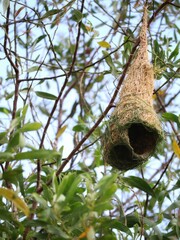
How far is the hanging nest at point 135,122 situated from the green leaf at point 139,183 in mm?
64

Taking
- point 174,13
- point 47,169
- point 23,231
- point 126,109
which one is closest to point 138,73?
point 126,109

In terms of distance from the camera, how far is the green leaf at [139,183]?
1.89 m

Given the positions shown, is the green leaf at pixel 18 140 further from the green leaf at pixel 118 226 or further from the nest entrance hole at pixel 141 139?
the nest entrance hole at pixel 141 139

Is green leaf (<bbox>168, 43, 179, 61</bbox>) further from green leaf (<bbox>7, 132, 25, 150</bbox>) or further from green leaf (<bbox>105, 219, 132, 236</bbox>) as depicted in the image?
green leaf (<bbox>7, 132, 25, 150</bbox>)

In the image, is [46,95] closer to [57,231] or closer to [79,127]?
[79,127]

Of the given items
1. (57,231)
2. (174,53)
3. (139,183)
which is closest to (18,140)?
(57,231)

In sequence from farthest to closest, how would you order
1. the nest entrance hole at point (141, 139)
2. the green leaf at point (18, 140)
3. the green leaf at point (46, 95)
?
the green leaf at point (46, 95) < the nest entrance hole at point (141, 139) < the green leaf at point (18, 140)

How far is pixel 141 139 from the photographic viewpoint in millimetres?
2004

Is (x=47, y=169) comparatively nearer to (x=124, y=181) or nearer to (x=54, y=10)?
(x=124, y=181)

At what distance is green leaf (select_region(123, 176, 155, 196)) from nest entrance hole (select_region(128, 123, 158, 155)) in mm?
110

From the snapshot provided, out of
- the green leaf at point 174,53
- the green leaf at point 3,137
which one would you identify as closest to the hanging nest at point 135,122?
the green leaf at point 174,53

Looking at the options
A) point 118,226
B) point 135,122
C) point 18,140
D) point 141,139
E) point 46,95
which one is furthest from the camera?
point 46,95

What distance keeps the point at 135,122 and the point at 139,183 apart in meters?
0.23

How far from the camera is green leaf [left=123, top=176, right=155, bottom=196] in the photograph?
1894 millimetres
